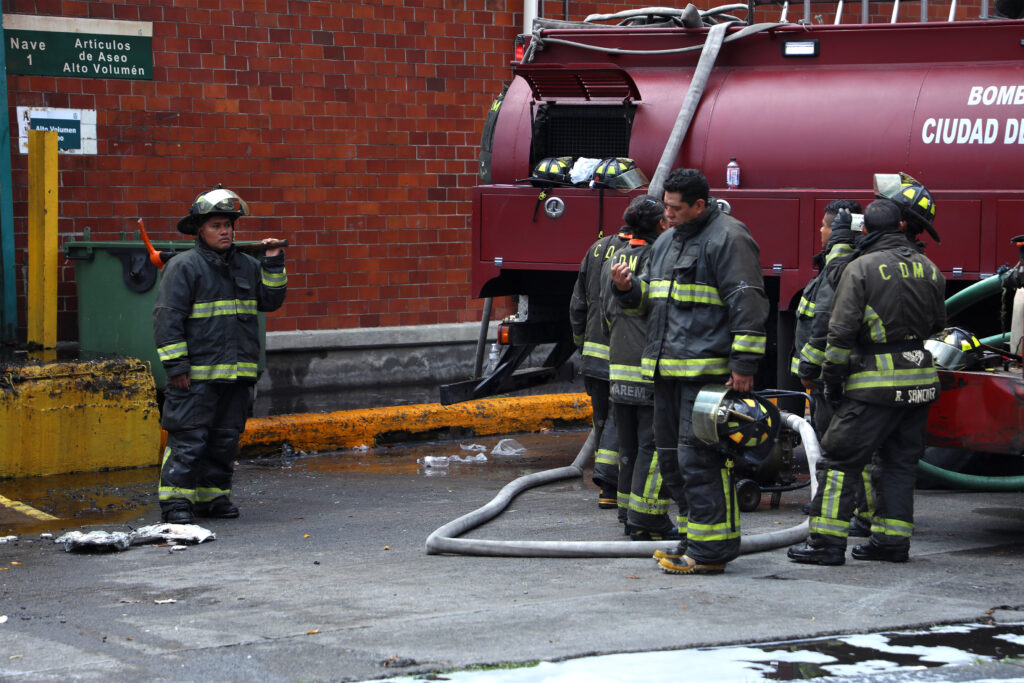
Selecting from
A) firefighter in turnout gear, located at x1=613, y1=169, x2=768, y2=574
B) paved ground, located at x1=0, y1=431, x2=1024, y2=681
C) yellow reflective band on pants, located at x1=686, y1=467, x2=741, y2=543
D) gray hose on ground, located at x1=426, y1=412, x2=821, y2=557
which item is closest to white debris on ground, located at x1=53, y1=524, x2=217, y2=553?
paved ground, located at x1=0, y1=431, x2=1024, y2=681

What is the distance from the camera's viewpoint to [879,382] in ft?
19.0

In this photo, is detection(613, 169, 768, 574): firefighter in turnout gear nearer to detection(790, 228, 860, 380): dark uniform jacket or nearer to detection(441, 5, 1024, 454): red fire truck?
detection(790, 228, 860, 380): dark uniform jacket

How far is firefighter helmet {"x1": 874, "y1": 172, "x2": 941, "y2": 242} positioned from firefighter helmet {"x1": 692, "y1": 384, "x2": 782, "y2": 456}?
1.17m

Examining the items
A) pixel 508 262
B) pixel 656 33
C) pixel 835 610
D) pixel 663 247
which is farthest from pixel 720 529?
pixel 656 33

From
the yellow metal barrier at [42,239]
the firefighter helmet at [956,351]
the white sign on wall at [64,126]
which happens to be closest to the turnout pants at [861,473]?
the firefighter helmet at [956,351]

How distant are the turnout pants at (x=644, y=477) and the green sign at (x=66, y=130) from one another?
5.32 m

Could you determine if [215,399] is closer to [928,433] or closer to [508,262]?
[508,262]

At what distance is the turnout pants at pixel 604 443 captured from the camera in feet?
23.5

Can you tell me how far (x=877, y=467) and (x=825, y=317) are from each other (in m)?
0.70

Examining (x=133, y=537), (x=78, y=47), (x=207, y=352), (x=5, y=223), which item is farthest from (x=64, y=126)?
(x=133, y=537)

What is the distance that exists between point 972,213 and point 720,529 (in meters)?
3.01

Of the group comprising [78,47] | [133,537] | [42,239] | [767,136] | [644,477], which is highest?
[78,47]

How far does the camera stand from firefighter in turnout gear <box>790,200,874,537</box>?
614cm

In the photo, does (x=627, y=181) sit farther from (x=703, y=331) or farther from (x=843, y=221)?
(x=703, y=331)
